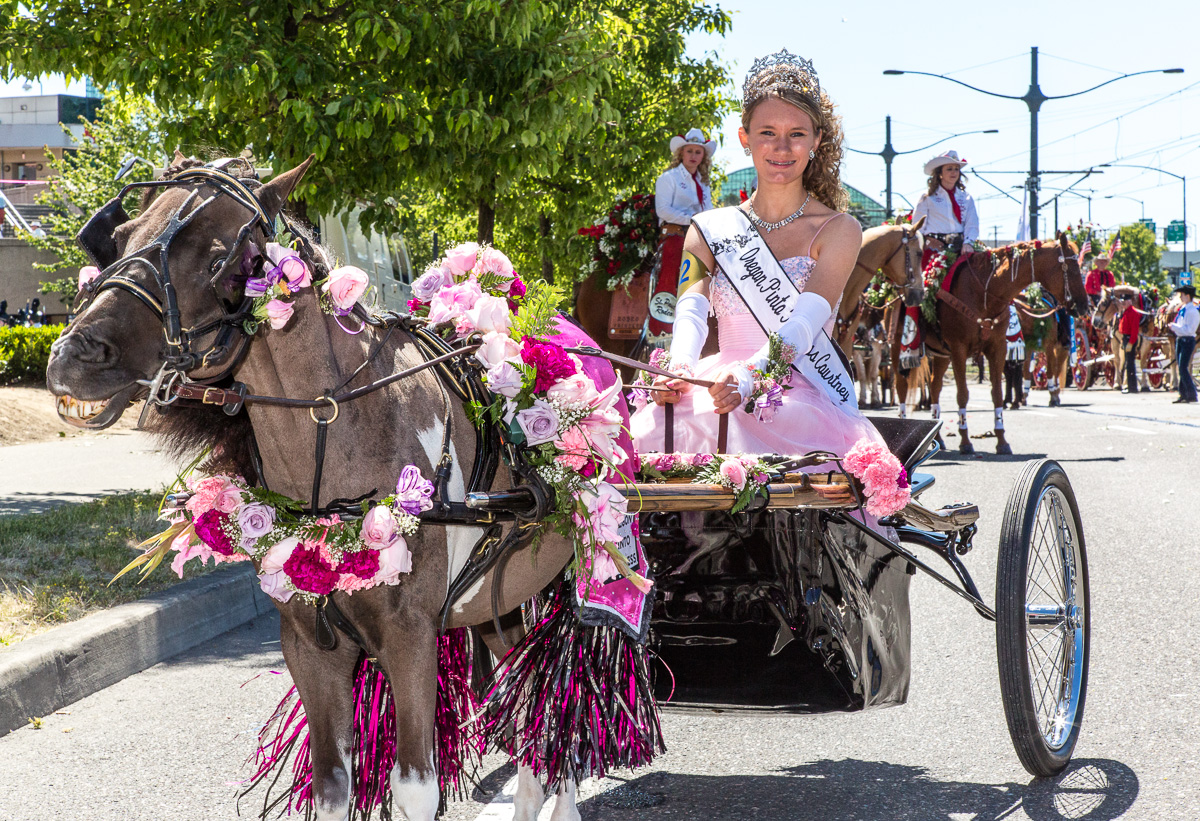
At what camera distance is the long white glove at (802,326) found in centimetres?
382

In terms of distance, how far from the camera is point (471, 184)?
35.6 ft

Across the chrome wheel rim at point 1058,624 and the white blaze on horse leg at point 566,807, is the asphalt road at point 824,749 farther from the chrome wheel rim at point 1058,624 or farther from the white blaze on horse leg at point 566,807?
the white blaze on horse leg at point 566,807

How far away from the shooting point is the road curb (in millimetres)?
4633

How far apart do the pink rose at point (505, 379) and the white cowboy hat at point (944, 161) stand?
1141cm

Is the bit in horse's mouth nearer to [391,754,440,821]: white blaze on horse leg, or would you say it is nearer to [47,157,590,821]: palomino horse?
[47,157,590,821]: palomino horse

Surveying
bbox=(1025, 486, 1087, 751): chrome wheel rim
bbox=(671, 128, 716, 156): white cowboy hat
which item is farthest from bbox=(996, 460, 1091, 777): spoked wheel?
bbox=(671, 128, 716, 156): white cowboy hat

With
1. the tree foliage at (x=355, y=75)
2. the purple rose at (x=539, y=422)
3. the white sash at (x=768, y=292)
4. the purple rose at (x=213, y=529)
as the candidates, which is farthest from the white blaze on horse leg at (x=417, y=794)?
the tree foliage at (x=355, y=75)

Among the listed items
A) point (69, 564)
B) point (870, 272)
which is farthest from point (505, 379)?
point (870, 272)

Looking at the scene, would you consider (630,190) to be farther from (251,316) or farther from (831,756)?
(251,316)

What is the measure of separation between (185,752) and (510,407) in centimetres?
227

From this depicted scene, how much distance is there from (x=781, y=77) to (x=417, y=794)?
278 centimetres

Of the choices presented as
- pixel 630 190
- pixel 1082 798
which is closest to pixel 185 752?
pixel 1082 798

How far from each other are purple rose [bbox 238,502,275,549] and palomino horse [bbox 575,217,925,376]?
26.5 ft

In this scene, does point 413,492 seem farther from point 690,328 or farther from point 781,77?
point 781,77
